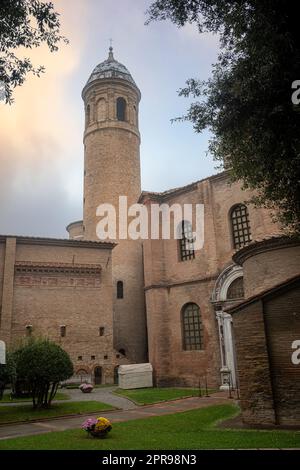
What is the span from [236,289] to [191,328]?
12.6 ft

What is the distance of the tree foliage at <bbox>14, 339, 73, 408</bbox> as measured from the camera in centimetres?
1377

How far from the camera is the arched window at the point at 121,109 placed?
31734mm

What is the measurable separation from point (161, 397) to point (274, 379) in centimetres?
791

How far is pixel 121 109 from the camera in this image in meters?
32.1

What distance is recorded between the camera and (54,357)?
14.3 m

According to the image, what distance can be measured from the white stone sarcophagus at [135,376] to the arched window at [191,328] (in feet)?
8.06

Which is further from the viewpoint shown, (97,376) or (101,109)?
(101,109)

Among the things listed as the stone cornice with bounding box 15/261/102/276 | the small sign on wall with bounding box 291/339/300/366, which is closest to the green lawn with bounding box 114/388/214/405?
the small sign on wall with bounding box 291/339/300/366

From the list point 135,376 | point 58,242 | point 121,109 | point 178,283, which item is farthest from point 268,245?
point 121,109

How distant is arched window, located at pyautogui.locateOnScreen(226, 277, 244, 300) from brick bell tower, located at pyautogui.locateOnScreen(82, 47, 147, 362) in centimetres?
856

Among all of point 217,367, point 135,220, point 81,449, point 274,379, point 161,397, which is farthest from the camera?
point 135,220

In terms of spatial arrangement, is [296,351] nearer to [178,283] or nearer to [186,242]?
[178,283]
